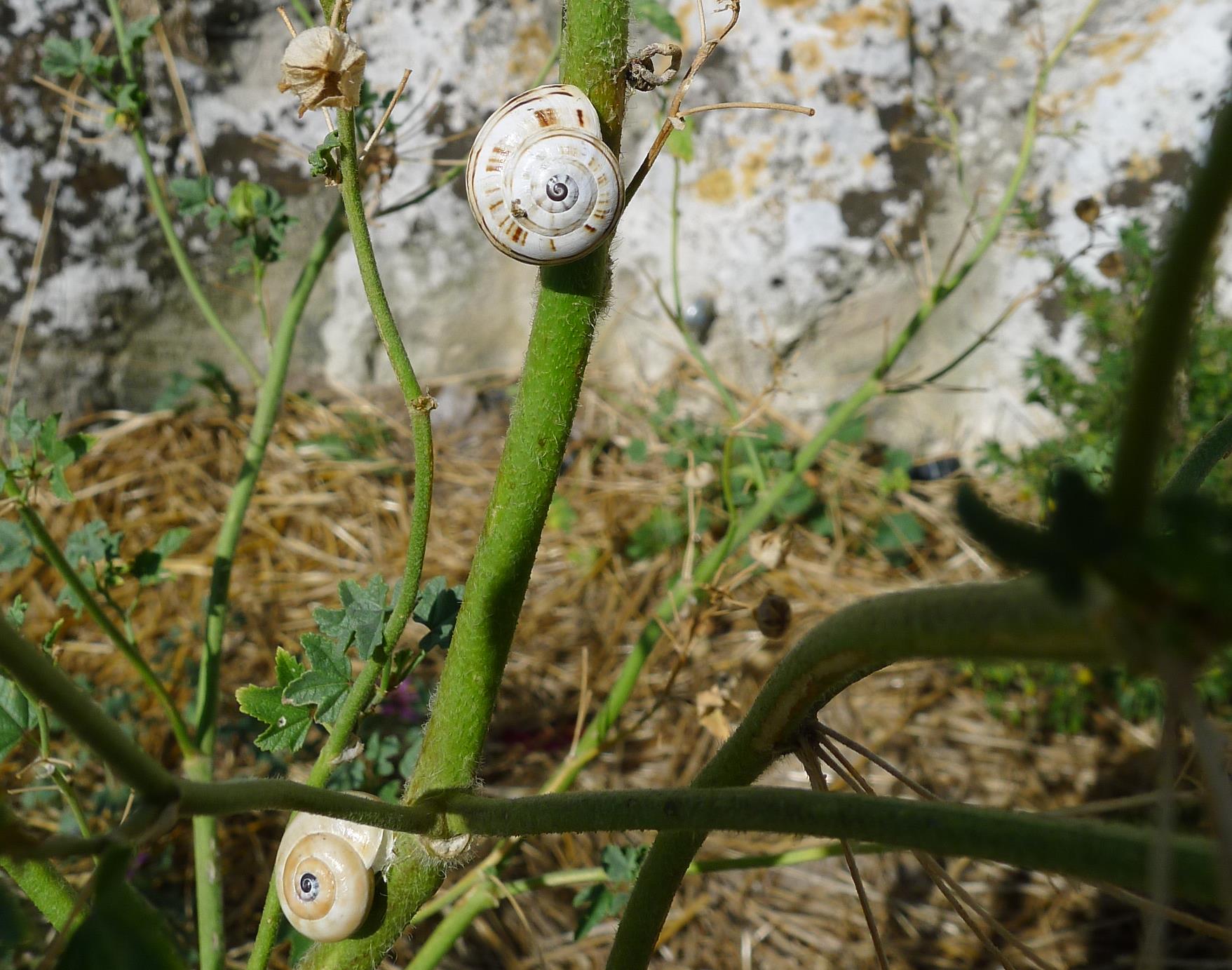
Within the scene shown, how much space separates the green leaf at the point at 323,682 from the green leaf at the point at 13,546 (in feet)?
1.48

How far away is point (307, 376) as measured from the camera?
104 inches

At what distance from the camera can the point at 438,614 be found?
92 centimetres

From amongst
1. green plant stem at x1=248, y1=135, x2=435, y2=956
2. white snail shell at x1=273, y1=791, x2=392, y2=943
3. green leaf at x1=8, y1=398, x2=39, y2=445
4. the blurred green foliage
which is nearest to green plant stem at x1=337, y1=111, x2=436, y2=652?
green plant stem at x1=248, y1=135, x2=435, y2=956

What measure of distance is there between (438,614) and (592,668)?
1242 millimetres

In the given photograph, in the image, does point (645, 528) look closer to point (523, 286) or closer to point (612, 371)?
point (612, 371)

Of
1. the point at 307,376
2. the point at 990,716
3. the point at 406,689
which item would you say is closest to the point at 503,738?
the point at 406,689

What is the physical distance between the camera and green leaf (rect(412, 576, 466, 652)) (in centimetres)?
90

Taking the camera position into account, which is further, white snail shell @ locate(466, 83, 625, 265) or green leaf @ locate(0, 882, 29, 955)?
white snail shell @ locate(466, 83, 625, 265)

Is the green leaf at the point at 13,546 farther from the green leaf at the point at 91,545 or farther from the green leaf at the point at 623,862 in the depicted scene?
the green leaf at the point at 623,862

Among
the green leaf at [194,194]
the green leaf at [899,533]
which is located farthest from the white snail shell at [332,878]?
the green leaf at [899,533]

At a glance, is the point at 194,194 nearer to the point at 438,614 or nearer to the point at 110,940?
the point at 438,614

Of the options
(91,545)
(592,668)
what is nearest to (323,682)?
(91,545)

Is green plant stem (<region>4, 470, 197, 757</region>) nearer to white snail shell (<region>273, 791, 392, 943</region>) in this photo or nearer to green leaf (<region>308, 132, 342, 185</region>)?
white snail shell (<region>273, 791, 392, 943</region>)

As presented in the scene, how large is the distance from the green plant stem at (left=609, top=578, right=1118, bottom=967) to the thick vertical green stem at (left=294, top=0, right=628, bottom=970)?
0.63 feet
